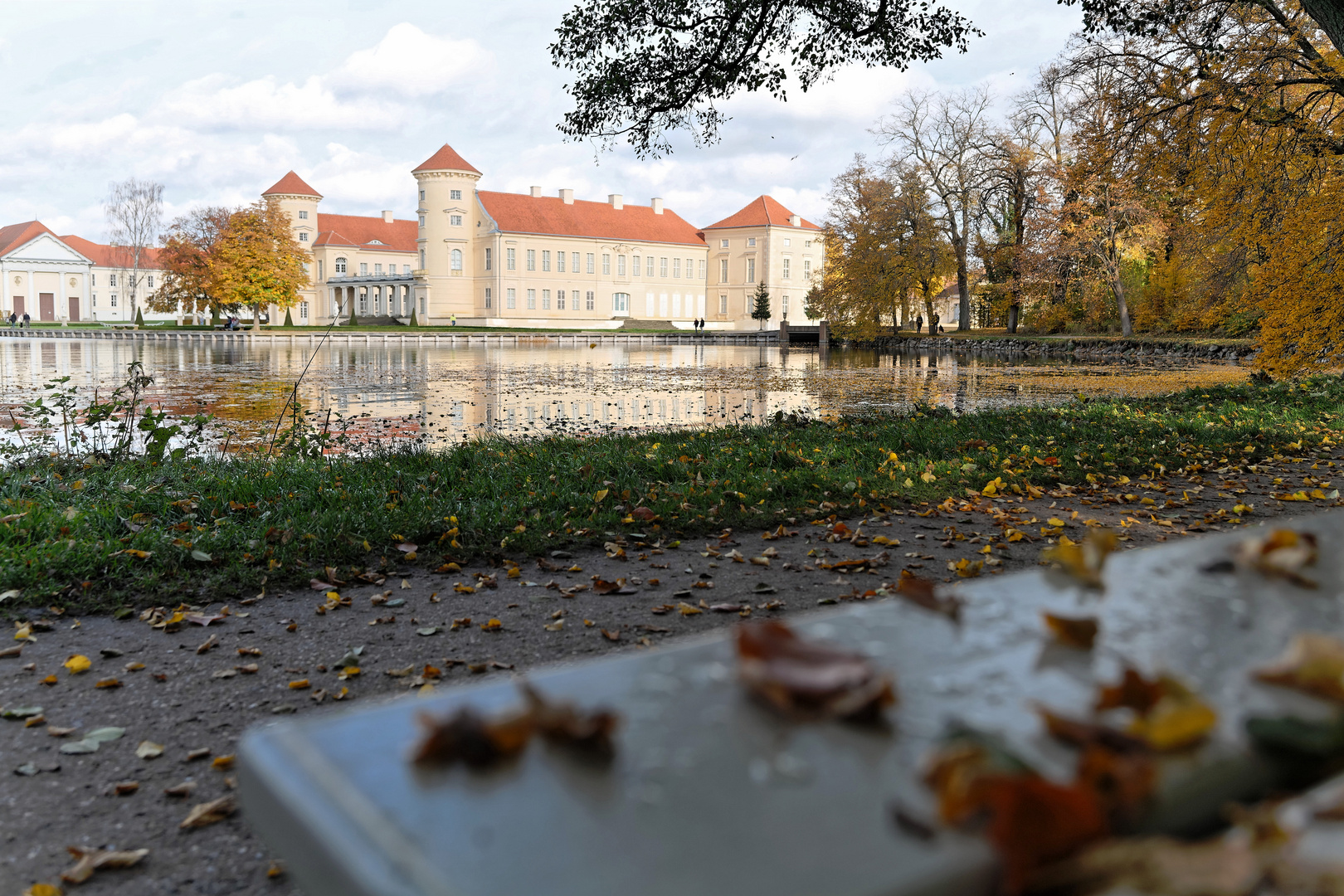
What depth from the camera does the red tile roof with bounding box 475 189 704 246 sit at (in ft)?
269

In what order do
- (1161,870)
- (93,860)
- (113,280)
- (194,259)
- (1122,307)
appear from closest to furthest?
1. (1161,870)
2. (93,860)
3. (1122,307)
4. (194,259)
5. (113,280)

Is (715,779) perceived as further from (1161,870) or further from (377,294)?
(377,294)

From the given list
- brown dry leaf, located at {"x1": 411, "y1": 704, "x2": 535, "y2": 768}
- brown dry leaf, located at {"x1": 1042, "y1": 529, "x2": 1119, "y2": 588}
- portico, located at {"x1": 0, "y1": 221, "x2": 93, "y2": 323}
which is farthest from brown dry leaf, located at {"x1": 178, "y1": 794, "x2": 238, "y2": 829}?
portico, located at {"x1": 0, "y1": 221, "x2": 93, "y2": 323}

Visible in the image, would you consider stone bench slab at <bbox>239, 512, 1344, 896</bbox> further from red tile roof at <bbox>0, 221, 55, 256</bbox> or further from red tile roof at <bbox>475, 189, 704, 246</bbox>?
red tile roof at <bbox>0, 221, 55, 256</bbox>

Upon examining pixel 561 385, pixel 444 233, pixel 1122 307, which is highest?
pixel 444 233

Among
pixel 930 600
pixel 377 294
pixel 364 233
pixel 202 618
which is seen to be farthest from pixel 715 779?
pixel 364 233

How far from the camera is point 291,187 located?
86.8 m

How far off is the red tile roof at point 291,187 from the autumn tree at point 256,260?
24.2 m

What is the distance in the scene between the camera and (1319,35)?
16562 millimetres

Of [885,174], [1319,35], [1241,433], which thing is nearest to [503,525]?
[1241,433]

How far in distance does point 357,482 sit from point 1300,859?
6317mm

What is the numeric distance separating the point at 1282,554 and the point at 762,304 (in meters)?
91.0

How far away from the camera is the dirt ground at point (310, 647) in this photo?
2.54 meters

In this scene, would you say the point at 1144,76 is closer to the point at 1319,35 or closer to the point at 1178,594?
the point at 1319,35
